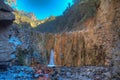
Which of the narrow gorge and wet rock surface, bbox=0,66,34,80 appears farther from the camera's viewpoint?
the narrow gorge

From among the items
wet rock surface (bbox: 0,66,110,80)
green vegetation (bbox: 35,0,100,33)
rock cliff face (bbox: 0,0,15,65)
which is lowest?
wet rock surface (bbox: 0,66,110,80)

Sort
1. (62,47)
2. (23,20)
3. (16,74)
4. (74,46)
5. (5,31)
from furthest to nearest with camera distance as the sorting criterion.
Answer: (23,20)
(62,47)
(74,46)
(5,31)
(16,74)

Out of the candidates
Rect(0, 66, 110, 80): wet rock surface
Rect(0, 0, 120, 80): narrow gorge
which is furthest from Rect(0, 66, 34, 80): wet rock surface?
Rect(0, 0, 120, 80): narrow gorge

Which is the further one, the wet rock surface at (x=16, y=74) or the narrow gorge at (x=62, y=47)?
the narrow gorge at (x=62, y=47)

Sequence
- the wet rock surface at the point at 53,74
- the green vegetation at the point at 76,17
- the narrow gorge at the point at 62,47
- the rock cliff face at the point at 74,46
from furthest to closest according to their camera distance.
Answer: the green vegetation at the point at 76,17, the rock cliff face at the point at 74,46, the narrow gorge at the point at 62,47, the wet rock surface at the point at 53,74

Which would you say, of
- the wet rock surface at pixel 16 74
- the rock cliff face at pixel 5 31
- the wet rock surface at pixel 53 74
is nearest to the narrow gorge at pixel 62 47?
the rock cliff face at pixel 5 31

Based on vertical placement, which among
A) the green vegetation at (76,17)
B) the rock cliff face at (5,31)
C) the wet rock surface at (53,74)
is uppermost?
the green vegetation at (76,17)

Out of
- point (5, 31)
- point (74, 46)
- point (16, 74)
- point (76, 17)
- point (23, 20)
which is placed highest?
point (23, 20)

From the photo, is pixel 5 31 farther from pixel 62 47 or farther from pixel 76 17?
pixel 76 17

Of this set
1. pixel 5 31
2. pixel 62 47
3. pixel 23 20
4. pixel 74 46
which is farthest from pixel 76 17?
pixel 5 31

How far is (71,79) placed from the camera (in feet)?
28.3

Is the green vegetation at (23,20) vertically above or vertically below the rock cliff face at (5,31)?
above

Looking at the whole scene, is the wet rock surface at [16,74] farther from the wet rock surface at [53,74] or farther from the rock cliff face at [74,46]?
the rock cliff face at [74,46]

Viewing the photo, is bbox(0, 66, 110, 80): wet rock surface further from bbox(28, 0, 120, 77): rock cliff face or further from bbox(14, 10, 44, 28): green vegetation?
bbox(14, 10, 44, 28): green vegetation
